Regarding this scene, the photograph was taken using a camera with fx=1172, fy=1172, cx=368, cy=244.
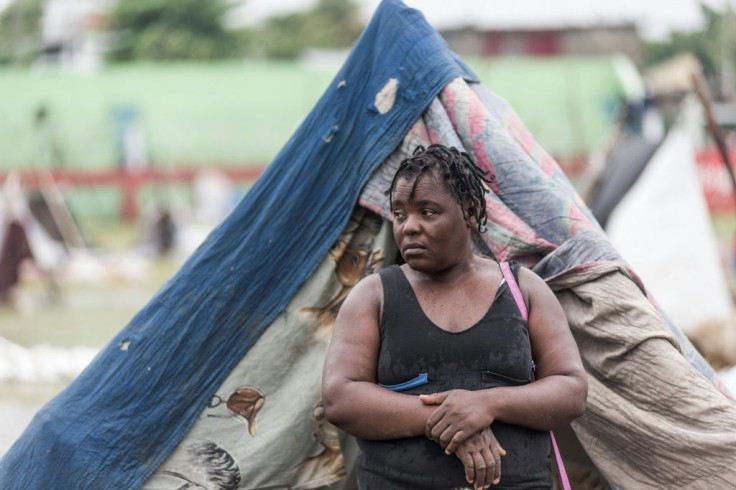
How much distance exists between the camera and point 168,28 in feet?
145

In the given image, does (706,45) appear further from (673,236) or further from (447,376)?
(447,376)

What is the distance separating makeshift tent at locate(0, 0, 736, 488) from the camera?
12.6ft

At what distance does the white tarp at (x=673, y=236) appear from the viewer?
9188 mm

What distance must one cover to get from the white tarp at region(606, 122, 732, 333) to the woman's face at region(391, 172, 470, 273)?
6266mm

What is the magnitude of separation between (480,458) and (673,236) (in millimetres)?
6999

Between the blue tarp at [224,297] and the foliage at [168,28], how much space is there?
40.4m

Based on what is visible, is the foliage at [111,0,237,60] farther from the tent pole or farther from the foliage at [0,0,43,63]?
the tent pole

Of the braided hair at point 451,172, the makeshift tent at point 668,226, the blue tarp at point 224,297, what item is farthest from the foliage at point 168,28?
the braided hair at point 451,172

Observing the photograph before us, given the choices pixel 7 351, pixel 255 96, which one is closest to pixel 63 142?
pixel 255 96

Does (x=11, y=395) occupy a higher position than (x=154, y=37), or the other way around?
(x=154, y=37)

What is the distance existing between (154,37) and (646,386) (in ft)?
138

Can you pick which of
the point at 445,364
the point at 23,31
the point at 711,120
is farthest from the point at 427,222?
the point at 23,31

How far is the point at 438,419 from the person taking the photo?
9.34ft

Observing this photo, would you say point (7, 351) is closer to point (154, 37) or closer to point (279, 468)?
point (279, 468)
